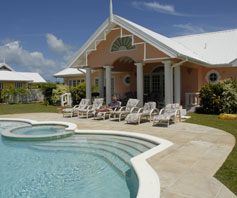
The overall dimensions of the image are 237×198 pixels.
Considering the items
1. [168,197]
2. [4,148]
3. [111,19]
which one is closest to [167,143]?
[168,197]

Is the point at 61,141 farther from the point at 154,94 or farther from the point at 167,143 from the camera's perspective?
the point at 154,94

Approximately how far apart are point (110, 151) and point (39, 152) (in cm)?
218

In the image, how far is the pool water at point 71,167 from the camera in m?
4.76

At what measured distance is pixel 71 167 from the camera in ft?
20.1

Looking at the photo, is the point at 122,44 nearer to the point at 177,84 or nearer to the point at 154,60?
the point at 154,60

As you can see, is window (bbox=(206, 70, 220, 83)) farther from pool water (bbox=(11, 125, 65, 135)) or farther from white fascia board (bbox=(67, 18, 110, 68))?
pool water (bbox=(11, 125, 65, 135))

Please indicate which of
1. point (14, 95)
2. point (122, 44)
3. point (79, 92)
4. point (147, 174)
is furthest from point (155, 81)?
point (14, 95)

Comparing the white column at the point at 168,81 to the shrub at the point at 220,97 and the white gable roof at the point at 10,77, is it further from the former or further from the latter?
the white gable roof at the point at 10,77

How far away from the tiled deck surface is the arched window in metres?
6.58

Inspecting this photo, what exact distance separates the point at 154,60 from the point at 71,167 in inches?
337

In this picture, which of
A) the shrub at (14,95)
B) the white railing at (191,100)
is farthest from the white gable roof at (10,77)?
the white railing at (191,100)

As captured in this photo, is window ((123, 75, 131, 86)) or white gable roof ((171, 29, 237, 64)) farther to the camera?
window ((123, 75, 131, 86))

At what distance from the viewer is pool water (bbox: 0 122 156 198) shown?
187 inches

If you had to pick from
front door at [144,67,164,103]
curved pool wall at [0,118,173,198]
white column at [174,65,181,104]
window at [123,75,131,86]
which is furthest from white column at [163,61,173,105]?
window at [123,75,131,86]
